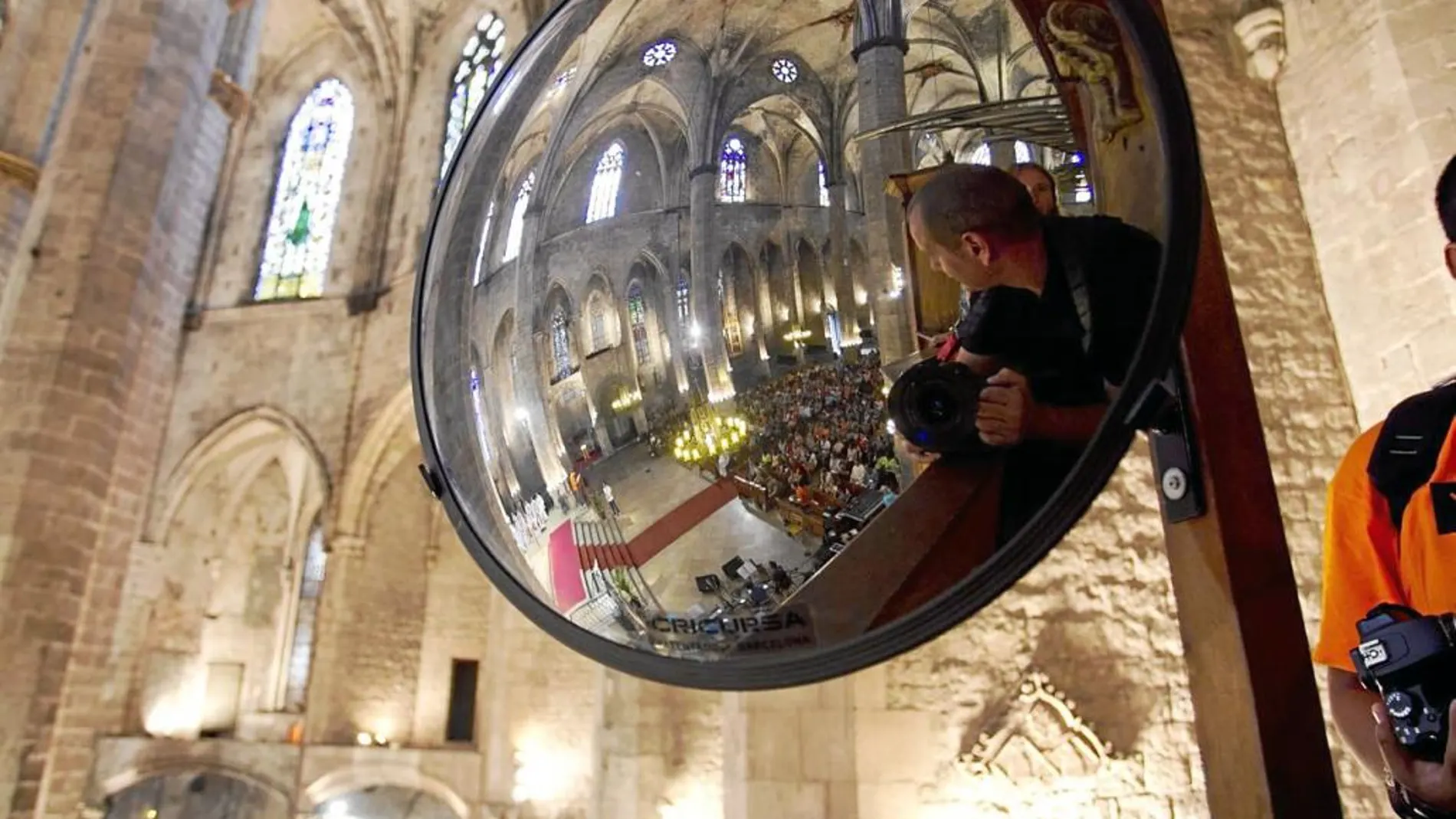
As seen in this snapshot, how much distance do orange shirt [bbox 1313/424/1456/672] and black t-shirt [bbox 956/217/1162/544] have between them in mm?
454

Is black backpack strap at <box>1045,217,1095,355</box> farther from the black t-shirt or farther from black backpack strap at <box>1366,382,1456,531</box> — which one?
black backpack strap at <box>1366,382,1456,531</box>

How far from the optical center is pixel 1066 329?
0.96 meters

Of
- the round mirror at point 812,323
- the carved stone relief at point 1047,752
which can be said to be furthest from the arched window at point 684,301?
the carved stone relief at point 1047,752

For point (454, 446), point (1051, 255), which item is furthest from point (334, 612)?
point (1051, 255)

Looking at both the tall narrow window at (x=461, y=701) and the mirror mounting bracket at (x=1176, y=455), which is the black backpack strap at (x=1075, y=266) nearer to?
the mirror mounting bracket at (x=1176, y=455)

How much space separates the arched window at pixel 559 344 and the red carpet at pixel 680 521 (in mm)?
270

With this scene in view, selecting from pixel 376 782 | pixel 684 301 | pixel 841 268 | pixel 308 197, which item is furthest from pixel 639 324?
pixel 308 197

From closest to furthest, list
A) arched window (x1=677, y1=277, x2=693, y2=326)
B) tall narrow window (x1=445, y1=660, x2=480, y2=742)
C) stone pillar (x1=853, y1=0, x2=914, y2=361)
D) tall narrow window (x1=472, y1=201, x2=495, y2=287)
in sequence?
stone pillar (x1=853, y1=0, x2=914, y2=361), arched window (x1=677, y1=277, x2=693, y2=326), tall narrow window (x1=472, y1=201, x2=495, y2=287), tall narrow window (x1=445, y1=660, x2=480, y2=742)

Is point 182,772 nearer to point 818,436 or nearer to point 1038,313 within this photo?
point 818,436

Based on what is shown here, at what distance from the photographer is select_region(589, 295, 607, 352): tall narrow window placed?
123cm

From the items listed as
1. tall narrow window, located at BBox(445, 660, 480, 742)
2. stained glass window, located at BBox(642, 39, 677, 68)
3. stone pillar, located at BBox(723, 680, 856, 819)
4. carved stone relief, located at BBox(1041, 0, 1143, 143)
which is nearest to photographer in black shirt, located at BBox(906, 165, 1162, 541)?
carved stone relief, located at BBox(1041, 0, 1143, 143)

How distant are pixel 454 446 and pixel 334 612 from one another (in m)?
10.4

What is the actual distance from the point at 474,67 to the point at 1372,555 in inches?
500

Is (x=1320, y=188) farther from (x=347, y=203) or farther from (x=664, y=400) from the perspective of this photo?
(x=347, y=203)
